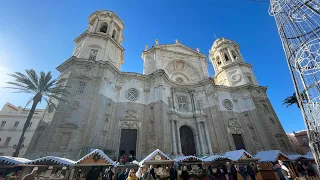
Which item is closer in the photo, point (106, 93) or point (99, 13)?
point (106, 93)

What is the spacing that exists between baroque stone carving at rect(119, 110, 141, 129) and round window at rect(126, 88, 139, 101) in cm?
216

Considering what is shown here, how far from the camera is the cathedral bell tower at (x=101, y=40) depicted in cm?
2259

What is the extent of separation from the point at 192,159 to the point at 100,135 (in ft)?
32.5

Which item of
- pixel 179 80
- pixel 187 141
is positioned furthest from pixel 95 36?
pixel 187 141

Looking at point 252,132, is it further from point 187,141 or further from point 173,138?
point 173,138

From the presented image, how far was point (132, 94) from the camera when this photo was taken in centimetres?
2247

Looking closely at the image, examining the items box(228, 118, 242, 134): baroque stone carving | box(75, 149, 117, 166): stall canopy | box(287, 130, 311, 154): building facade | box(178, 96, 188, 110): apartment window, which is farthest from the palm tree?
box(287, 130, 311, 154): building facade

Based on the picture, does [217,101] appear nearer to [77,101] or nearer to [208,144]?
[208,144]

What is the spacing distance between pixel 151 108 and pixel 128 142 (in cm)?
531

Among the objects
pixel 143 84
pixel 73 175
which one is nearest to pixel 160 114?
pixel 143 84

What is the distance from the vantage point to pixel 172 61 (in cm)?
2867

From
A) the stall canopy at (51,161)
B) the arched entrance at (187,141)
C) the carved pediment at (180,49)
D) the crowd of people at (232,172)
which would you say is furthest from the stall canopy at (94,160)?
the carved pediment at (180,49)

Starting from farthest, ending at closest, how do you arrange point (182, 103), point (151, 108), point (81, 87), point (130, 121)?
1. point (182, 103)
2. point (151, 108)
3. point (130, 121)
4. point (81, 87)

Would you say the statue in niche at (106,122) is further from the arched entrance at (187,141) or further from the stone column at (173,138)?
the arched entrance at (187,141)
